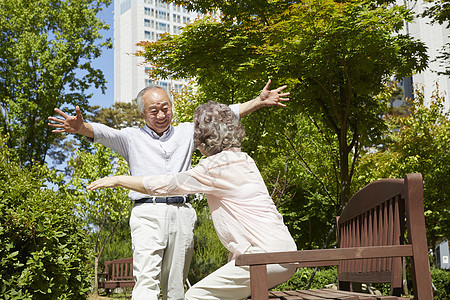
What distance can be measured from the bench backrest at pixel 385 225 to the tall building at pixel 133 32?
280 feet

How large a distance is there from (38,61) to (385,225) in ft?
72.6

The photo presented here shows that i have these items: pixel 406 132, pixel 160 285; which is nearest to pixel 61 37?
pixel 406 132

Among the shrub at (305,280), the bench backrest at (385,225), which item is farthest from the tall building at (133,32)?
the bench backrest at (385,225)

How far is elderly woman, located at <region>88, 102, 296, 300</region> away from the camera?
2.53 metres

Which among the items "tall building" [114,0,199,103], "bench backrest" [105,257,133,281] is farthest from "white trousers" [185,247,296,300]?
"tall building" [114,0,199,103]

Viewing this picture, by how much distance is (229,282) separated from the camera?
252 centimetres

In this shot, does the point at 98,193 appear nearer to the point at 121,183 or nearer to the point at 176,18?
the point at 121,183

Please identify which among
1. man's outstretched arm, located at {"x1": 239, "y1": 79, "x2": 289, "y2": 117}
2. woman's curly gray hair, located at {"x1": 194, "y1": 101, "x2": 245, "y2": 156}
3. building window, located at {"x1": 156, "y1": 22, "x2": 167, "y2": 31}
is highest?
building window, located at {"x1": 156, "y1": 22, "x2": 167, "y2": 31}

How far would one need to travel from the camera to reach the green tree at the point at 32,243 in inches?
177

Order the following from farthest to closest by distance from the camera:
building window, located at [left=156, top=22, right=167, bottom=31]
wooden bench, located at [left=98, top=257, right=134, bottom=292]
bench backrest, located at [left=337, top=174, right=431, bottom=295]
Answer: building window, located at [left=156, top=22, right=167, bottom=31], wooden bench, located at [left=98, top=257, right=134, bottom=292], bench backrest, located at [left=337, top=174, right=431, bottom=295]

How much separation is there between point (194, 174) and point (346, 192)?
7.05 meters

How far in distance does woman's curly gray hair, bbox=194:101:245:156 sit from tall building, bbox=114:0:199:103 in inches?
3389

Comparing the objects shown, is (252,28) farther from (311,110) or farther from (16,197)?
(16,197)

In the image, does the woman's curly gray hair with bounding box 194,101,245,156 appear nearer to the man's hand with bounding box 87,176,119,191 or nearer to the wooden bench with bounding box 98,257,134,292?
the man's hand with bounding box 87,176,119,191
